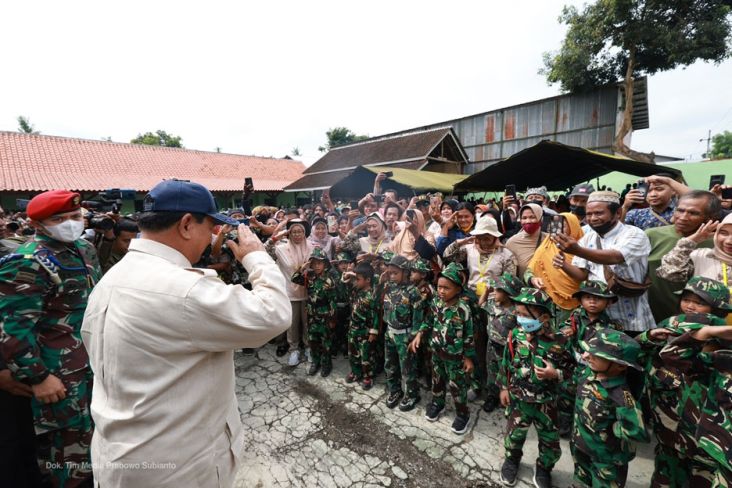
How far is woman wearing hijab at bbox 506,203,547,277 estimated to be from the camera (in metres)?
3.72

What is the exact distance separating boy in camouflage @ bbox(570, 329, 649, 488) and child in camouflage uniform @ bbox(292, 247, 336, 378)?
9.78 ft

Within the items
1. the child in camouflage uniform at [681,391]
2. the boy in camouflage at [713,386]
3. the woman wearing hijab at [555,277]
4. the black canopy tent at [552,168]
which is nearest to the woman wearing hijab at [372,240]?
the woman wearing hijab at [555,277]

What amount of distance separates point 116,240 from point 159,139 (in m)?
43.0

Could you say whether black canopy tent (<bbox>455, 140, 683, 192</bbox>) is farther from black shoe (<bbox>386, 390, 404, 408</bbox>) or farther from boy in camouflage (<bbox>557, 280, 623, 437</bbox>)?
black shoe (<bbox>386, 390, 404, 408</bbox>)

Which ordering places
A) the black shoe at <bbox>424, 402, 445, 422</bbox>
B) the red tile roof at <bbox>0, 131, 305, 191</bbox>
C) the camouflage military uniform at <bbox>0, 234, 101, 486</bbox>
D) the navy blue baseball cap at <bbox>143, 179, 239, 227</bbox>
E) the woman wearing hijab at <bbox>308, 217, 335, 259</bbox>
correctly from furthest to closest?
the red tile roof at <bbox>0, 131, 305, 191</bbox>, the woman wearing hijab at <bbox>308, 217, 335, 259</bbox>, the black shoe at <bbox>424, 402, 445, 422</bbox>, the camouflage military uniform at <bbox>0, 234, 101, 486</bbox>, the navy blue baseball cap at <bbox>143, 179, 239, 227</bbox>

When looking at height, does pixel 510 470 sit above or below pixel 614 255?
below

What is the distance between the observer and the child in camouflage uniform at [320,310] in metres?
4.46

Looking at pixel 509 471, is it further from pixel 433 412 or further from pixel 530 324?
pixel 530 324

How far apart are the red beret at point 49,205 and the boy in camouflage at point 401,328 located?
2873 millimetres

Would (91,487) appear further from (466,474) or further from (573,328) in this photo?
(573,328)

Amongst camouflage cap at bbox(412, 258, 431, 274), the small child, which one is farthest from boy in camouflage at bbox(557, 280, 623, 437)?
the small child

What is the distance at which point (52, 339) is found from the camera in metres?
2.27

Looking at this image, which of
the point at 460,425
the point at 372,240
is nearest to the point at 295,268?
the point at 372,240

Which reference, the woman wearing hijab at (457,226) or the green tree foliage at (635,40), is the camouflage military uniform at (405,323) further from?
the green tree foliage at (635,40)
